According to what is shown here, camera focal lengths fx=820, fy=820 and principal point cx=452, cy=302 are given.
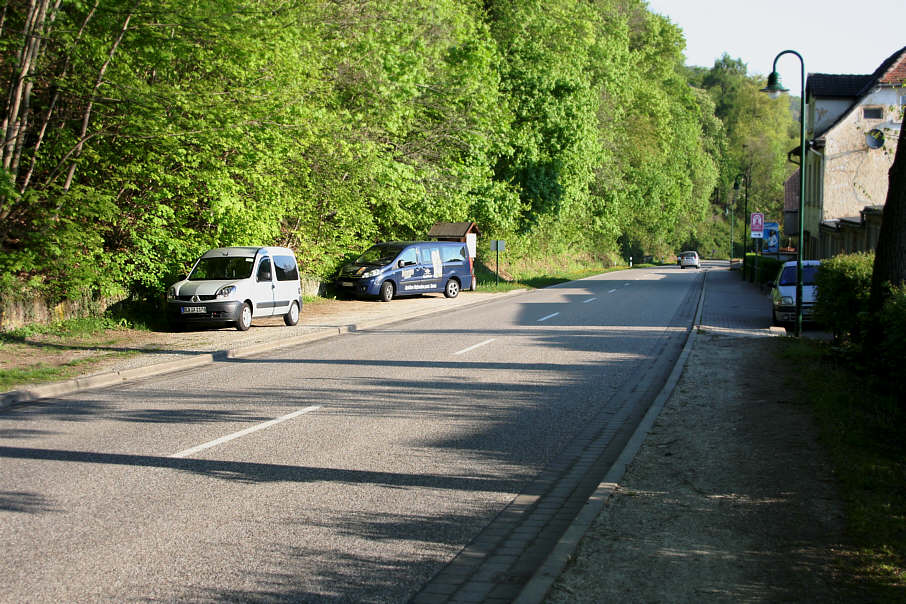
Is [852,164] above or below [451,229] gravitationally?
above

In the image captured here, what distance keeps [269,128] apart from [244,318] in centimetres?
419

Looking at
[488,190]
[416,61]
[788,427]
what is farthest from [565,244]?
[788,427]

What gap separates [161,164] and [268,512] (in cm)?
1245

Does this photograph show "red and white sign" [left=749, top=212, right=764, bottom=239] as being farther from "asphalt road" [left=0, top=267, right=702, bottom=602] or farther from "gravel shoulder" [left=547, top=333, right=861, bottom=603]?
"gravel shoulder" [left=547, top=333, right=861, bottom=603]

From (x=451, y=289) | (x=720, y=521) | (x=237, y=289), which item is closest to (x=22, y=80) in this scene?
(x=237, y=289)

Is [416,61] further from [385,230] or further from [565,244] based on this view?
[565,244]

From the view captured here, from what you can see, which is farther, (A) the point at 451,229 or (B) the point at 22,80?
(A) the point at 451,229

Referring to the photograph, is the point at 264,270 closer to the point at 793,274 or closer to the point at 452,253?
the point at 793,274

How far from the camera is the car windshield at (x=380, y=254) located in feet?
94.9

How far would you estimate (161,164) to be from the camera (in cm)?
1650

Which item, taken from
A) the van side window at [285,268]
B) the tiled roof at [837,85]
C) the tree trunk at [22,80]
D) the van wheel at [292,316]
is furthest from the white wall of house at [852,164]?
the tree trunk at [22,80]

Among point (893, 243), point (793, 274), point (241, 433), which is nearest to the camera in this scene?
point (241, 433)

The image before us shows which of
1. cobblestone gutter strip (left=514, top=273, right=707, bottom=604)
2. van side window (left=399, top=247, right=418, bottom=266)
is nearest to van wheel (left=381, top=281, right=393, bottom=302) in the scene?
van side window (left=399, top=247, right=418, bottom=266)

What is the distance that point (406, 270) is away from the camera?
2933 cm
